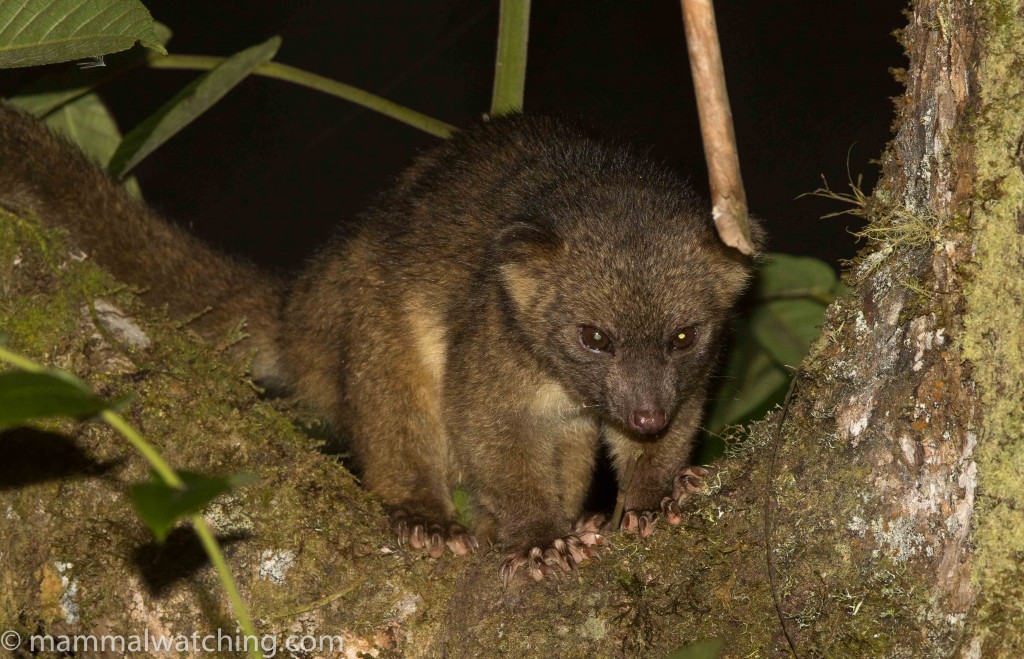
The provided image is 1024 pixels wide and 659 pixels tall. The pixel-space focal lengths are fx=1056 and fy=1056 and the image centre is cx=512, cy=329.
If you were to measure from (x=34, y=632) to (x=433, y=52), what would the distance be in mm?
5035

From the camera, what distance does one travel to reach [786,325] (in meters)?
4.43

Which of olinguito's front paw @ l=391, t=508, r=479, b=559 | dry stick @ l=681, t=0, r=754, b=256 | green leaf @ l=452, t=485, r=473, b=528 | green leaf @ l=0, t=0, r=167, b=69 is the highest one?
dry stick @ l=681, t=0, r=754, b=256

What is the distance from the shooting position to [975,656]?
7.36ft

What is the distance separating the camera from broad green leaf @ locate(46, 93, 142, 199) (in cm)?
482

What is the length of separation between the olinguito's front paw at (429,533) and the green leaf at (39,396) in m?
2.23

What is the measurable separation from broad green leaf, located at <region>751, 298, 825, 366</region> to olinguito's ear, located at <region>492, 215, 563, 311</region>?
115cm

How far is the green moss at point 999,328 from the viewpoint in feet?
7.35

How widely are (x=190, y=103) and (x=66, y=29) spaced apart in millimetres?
1583

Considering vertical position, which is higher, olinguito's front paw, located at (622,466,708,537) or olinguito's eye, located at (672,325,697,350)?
olinguito's eye, located at (672,325,697,350)

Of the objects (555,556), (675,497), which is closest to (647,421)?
(675,497)

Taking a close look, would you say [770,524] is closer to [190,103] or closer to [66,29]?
[66,29]

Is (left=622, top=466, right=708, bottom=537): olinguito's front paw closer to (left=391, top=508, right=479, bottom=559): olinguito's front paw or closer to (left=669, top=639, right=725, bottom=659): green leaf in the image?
(left=391, top=508, right=479, bottom=559): olinguito's front paw

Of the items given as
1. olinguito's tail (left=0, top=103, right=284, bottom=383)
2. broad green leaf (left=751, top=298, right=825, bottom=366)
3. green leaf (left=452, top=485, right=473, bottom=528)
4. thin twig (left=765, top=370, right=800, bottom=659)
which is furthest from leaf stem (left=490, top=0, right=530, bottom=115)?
thin twig (left=765, top=370, right=800, bottom=659)

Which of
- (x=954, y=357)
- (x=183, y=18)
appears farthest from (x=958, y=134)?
(x=183, y=18)
